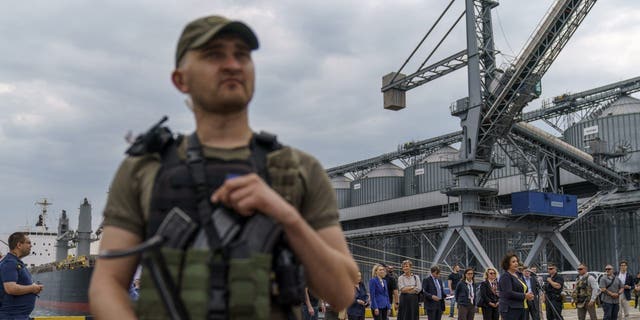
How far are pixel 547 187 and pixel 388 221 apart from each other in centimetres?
1949

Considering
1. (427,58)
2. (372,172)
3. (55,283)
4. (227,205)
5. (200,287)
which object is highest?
(427,58)

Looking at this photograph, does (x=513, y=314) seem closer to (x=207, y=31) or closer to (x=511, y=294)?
(x=511, y=294)

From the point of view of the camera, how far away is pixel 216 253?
1.50 metres

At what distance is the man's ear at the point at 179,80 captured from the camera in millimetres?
1712

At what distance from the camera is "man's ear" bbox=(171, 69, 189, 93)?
1.71m

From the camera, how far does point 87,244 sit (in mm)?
42156

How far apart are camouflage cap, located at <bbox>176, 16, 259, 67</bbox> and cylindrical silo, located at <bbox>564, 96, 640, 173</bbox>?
1615 inches

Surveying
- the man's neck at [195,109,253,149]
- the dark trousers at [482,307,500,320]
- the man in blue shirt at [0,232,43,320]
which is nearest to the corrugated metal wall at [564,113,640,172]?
the dark trousers at [482,307,500,320]

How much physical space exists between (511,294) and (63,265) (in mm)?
33771

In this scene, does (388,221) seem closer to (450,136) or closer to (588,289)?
(450,136)

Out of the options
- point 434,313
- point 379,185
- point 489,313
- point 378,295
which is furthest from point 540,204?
point 378,295

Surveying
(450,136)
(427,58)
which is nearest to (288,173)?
(427,58)

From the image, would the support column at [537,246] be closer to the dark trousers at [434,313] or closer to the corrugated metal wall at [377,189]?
the corrugated metal wall at [377,189]

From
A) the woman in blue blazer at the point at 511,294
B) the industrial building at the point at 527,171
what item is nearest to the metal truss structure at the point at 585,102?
the industrial building at the point at 527,171
